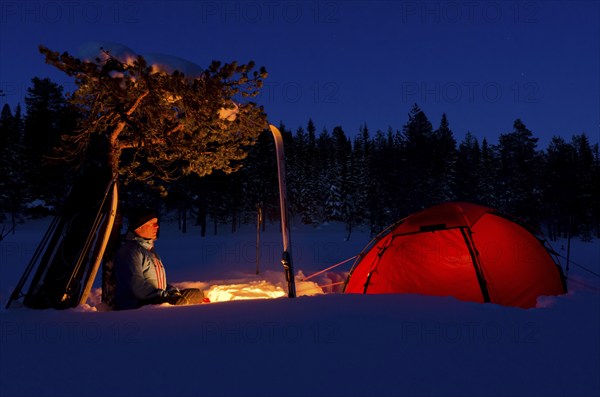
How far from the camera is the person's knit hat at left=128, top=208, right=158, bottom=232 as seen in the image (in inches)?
210

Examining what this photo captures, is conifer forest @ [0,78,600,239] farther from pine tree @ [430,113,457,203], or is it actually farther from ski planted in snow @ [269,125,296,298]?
ski planted in snow @ [269,125,296,298]

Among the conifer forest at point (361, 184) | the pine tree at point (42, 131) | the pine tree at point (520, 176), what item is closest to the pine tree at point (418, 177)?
the conifer forest at point (361, 184)

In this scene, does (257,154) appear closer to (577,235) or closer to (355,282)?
(355,282)

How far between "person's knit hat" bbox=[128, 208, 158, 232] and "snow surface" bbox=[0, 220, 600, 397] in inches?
55.9

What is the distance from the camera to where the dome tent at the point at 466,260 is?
6.34 metres

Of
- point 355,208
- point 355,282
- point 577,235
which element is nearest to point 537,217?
point 577,235

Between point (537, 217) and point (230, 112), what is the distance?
5148 cm

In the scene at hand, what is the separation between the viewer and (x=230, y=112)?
22.0 ft

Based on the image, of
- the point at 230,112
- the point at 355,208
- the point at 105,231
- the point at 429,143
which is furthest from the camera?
the point at 429,143

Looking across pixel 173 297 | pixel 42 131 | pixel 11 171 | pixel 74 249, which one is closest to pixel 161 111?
pixel 74 249

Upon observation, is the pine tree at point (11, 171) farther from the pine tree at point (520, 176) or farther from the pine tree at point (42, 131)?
the pine tree at point (520, 176)

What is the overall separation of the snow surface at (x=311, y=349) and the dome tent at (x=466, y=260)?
5.37ft

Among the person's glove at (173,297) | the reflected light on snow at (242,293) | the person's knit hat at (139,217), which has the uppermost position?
the person's knit hat at (139,217)

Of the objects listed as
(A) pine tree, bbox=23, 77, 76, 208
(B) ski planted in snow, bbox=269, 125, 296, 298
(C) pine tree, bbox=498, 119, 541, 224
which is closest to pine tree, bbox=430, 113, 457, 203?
(C) pine tree, bbox=498, 119, 541, 224
